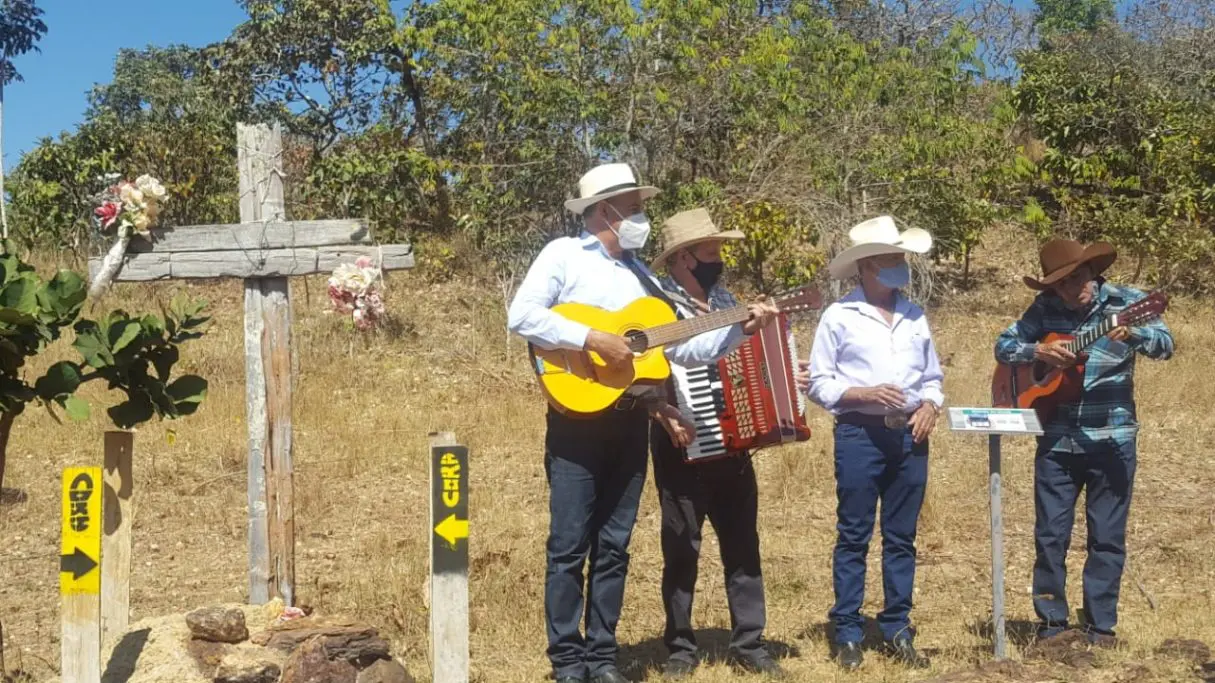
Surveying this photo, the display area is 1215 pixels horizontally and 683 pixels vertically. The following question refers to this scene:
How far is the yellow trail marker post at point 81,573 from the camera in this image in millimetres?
4859

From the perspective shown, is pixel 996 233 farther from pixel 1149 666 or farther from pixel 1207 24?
pixel 1149 666

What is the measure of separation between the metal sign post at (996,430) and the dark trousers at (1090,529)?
0.47 m

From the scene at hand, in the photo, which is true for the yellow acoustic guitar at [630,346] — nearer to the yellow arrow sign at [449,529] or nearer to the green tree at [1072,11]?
the yellow arrow sign at [449,529]

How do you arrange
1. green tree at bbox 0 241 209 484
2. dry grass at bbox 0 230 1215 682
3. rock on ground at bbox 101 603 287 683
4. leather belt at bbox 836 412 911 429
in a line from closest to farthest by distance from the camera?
green tree at bbox 0 241 209 484 < rock on ground at bbox 101 603 287 683 < leather belt at bbox 836 412 911 429 < dry grass at bbox 0 230 1215 682

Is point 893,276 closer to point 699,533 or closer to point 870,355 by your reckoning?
point 870,355

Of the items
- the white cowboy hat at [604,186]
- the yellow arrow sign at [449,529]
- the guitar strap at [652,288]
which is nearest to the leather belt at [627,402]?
the guitar strap at [652,288]

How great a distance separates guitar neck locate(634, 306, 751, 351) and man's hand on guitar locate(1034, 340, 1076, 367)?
151 cm

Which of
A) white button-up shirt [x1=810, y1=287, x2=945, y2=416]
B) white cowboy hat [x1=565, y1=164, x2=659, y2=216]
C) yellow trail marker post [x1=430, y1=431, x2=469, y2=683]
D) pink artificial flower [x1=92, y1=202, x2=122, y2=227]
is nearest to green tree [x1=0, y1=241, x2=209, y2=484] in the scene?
pink artificial flower [x1=92, y1=202, x2=122, y2=227]

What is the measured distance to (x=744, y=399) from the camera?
5859 mm

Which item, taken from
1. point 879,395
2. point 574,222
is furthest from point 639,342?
point 574,222

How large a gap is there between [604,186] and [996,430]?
192 centimetres

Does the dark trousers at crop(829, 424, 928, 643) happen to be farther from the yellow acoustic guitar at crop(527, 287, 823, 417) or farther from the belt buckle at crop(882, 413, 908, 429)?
the yellow acoustic guitar at crop(527, 287, 823, 417)

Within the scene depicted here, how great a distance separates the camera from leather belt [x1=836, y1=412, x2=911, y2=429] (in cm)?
604

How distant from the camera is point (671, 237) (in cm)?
592
